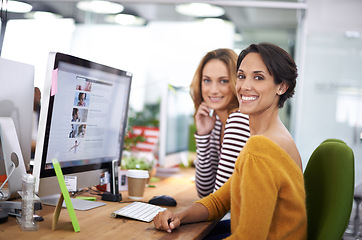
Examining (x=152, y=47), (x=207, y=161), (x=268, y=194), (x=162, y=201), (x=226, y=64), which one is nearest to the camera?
(x=268, y=194)

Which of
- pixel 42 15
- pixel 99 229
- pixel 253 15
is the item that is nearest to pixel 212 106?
pixel 99 229

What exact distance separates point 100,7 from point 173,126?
3367mm

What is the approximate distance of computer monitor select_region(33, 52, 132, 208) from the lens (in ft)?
4.17

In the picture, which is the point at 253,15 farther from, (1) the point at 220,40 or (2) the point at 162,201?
(2) the point at 162,201

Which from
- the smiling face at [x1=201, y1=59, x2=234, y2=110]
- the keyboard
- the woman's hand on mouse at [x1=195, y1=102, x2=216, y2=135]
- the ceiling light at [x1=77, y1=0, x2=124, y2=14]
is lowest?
the keyboard

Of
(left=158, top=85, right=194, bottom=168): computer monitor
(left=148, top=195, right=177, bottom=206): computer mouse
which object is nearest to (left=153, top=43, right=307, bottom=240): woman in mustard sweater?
(left=148, top=195, right=177, bottom=206): computer mouse

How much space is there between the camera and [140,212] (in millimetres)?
1401

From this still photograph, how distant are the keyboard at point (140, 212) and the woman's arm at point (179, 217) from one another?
8cm

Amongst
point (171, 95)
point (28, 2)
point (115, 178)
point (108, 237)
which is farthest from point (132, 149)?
point (28, 2)

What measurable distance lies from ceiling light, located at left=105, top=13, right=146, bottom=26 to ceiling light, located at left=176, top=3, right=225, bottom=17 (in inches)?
26.0

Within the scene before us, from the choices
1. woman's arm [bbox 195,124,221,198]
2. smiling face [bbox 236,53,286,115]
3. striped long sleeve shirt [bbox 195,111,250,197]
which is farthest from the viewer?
woman's arm [bbox 195,124,221,198]

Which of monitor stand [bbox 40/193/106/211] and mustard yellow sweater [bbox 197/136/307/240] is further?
monitor stand [bbox 40/193/106/211]

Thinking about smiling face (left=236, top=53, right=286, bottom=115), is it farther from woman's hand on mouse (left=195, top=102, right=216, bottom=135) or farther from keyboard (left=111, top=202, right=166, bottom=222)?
woman's hand on mouse (left=195, top=102, right=216, bottom=135)

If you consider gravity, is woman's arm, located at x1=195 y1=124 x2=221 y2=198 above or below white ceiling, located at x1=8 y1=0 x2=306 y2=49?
below
